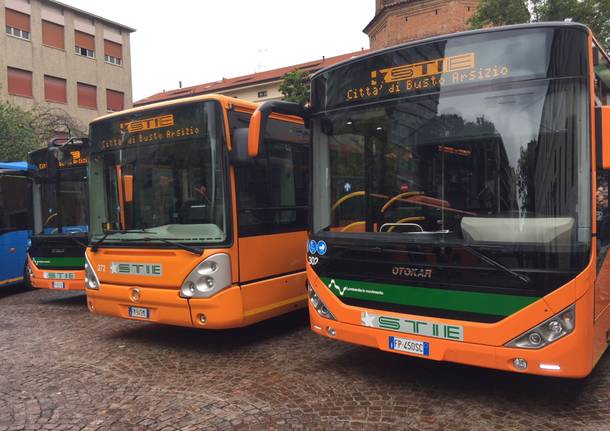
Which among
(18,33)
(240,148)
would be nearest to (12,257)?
(240,148)

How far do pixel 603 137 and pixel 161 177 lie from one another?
4375 millimetres

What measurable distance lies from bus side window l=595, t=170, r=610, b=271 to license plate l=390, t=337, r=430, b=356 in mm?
1429

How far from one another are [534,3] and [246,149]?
16.6m

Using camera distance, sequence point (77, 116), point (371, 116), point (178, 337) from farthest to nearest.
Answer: point (77, 116) < point (178, 337) < point (371, 116)

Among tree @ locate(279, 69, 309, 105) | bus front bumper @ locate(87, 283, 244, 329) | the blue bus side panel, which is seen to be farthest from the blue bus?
tree @ locate(279, 69, 309, 105)

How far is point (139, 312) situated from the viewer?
5.98 metres

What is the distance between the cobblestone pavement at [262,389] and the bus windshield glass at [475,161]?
1.36 m

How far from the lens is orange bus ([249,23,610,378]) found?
3.61 m

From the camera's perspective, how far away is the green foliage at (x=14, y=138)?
64.7 feet

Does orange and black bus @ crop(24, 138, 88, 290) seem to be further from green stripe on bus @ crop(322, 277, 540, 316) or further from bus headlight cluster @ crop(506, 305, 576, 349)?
bus headlight cluster @ crop(506, 305, 576, 349)

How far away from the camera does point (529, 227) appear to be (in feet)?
12.1

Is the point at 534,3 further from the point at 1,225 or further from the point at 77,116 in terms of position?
the point at 77,116

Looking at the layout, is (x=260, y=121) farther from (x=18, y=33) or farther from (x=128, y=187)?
(x=18, y=33)

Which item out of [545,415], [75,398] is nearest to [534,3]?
[545,415]
